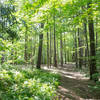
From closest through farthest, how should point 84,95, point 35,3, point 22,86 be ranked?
point 35,3
point 22,86
point 84,95

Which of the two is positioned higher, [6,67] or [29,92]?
[6,67]

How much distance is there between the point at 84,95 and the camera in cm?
565

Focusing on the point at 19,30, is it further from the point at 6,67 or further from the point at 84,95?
the point at 84,95

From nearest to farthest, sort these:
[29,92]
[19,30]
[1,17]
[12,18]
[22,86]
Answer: [29,92] < [22,86] < [1,17] < [12,18] < [19,30]

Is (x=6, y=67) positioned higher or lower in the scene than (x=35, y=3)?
lower

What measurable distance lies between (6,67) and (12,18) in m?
3.79

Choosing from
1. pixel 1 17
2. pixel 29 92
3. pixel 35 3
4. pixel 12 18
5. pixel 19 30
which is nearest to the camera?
pixel 35 3

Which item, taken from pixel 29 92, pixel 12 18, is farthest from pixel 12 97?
pixel 12 18

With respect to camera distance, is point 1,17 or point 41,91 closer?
point 41,91

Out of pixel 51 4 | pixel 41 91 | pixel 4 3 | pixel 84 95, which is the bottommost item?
pixel 84 95

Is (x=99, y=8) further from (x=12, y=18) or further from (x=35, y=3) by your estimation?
(x=12, y=18)

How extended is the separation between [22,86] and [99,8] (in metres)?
4.70

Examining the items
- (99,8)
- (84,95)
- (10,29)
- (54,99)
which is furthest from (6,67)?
(99,8)

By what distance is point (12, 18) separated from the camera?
7410 millimetres
